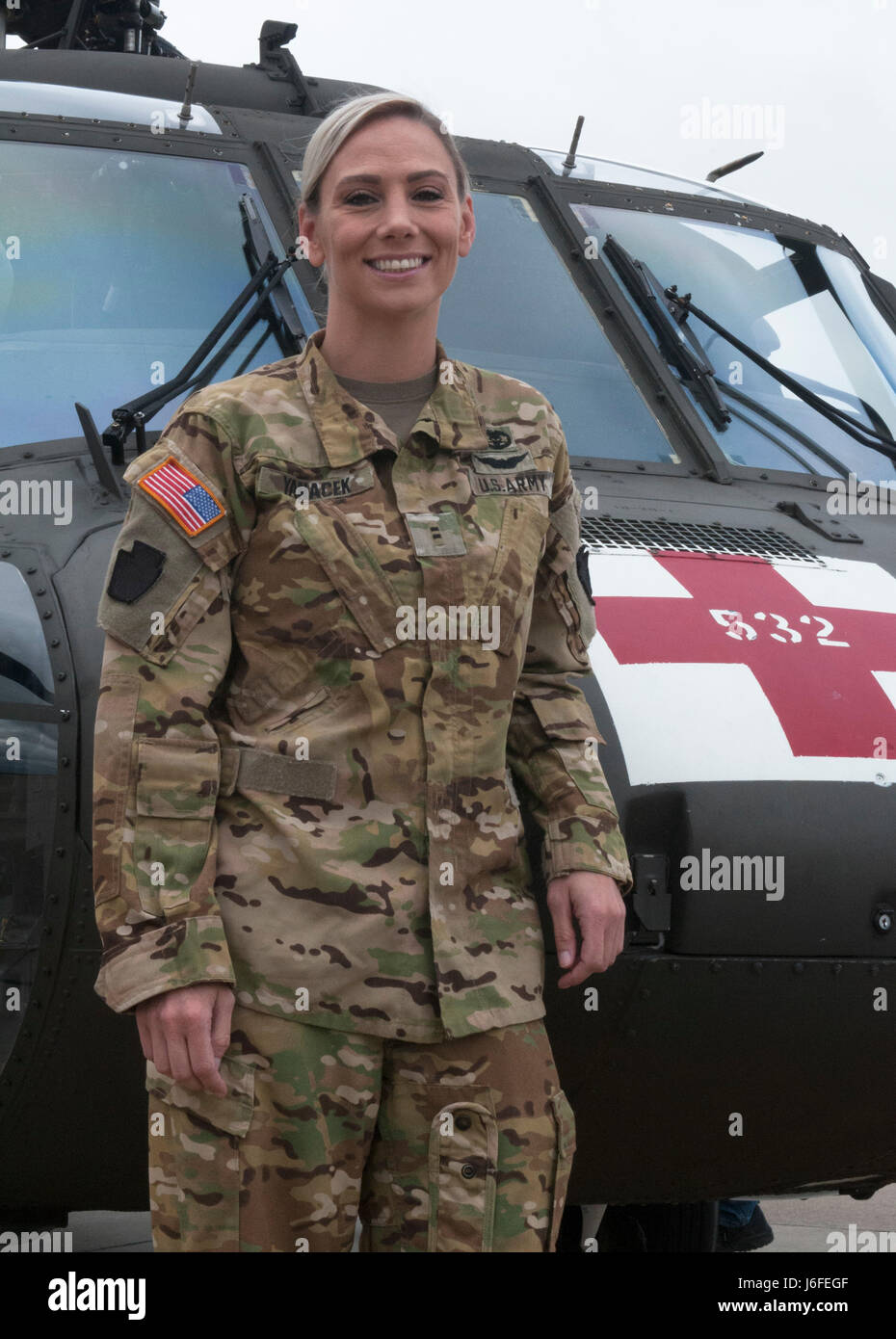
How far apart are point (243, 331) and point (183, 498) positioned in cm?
130

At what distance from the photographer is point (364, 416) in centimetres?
234

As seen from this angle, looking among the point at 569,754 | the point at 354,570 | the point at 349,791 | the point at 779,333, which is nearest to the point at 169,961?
the point at 349,791

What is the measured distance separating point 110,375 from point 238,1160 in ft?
5.71

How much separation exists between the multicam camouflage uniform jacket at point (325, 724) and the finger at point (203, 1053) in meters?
0.06

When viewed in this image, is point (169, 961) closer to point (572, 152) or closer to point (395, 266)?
point (395, 266)

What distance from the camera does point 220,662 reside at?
2.24 meters

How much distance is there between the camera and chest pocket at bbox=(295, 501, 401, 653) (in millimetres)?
2260

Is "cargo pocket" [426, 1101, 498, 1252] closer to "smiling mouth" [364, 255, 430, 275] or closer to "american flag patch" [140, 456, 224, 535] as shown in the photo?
"american flag patch" [140, 456, 224, 535]

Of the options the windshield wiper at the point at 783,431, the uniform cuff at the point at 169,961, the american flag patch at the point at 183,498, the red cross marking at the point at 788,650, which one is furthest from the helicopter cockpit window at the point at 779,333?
the uniform cuff at the point at 169,961

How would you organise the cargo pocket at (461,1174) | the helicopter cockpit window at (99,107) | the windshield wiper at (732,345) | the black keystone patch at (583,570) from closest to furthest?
the cargo pocket at (461,1174)
the black keystone patch at (583,570)
the helicopter cockpit window at (99,107)
the windshield wiper at (732,345)

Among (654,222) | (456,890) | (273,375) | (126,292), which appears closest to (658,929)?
(456,890)

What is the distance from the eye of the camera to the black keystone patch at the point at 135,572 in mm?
2201

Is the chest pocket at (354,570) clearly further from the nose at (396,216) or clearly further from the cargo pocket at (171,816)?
the nose at (396,216)
